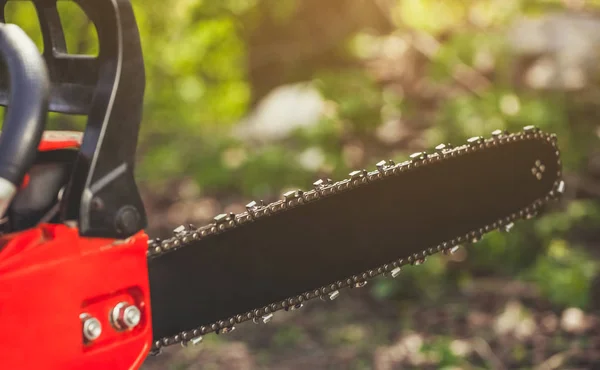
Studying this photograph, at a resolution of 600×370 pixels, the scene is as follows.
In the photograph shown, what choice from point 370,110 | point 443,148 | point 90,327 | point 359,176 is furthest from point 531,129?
point 370,110

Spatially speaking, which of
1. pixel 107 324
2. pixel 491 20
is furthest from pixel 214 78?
pixel 107 324

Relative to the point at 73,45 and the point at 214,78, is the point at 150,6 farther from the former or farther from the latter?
the point at 214,78

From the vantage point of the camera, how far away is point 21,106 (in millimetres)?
1299

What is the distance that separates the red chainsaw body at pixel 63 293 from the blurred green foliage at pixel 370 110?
1.49m

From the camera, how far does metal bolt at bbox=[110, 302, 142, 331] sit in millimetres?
1531

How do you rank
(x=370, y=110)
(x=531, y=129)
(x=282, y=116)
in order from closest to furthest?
(x=531, y=129), (x=370, y=110), (x=282, y=116)

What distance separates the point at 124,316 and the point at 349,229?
58 cm

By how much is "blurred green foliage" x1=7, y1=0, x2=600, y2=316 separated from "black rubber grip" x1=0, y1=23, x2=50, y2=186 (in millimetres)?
1821

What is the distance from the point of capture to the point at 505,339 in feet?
9.72

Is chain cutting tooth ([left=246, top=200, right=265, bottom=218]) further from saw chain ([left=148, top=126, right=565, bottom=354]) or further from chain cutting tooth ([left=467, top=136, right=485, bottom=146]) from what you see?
chain cutting tooth ([left=467, top=136, right=485, bottom=146])

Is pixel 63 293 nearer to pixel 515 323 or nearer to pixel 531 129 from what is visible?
pixel 531 129

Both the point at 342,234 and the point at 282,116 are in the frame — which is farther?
the point at 282,116

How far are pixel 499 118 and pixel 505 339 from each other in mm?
1007

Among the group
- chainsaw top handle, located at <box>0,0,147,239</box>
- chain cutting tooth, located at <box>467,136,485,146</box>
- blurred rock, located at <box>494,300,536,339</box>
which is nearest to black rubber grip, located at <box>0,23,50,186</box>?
chainsaw top handle, located at <box>0,0,147,239</box>
